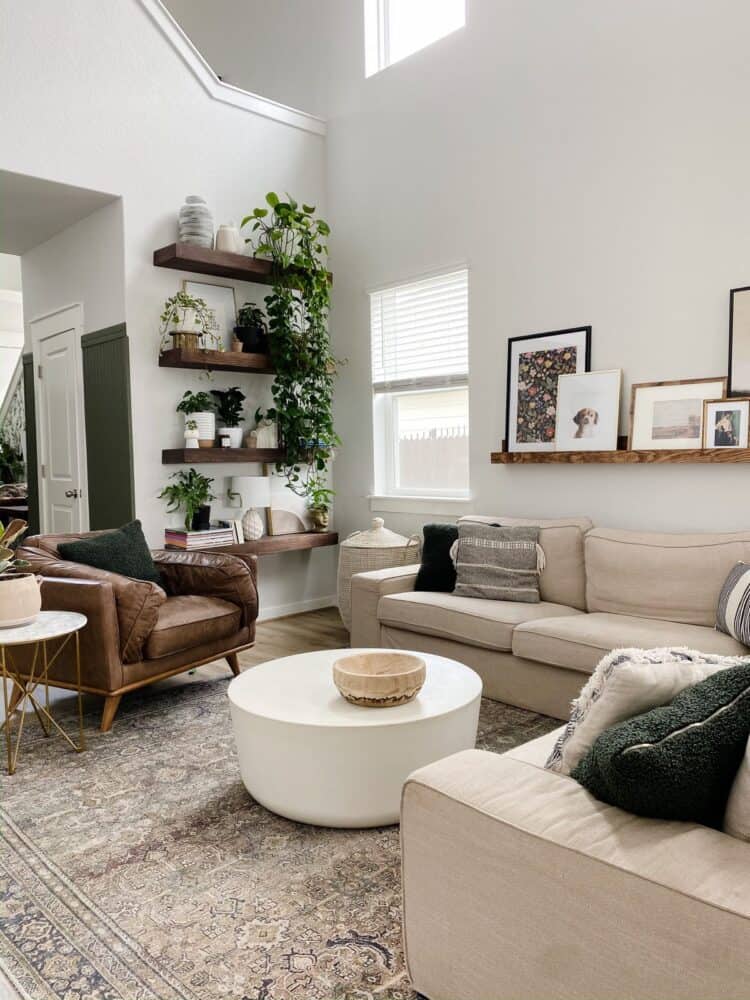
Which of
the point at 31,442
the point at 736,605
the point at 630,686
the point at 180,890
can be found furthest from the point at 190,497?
the point at 630,686

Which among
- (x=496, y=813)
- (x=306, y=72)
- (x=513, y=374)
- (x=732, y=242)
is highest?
(x=306, y=72)

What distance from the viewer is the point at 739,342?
3365 millimetres

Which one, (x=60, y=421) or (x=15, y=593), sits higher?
(x=60, y=421)

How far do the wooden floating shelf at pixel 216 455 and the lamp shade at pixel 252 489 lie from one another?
0.44ft

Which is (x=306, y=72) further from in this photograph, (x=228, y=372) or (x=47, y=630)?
(x=47, y=630)

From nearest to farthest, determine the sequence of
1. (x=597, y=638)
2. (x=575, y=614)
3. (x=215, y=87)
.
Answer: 1. (x=597, y=638)
2. (x=575, y=614)
3. (x=215, y=87)

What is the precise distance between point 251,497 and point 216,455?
0.40 meters

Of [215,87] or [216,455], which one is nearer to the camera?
[216,455]

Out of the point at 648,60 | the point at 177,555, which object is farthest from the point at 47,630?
the point at 648,60

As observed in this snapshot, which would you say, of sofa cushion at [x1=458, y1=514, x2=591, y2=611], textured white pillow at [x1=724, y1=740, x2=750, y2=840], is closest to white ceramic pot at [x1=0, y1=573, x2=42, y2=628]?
sofa cushion at [x1=458, y1=514, x2=591, y2=611]

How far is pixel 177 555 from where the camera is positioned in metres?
3.91

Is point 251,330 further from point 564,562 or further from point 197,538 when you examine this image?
point 564,562

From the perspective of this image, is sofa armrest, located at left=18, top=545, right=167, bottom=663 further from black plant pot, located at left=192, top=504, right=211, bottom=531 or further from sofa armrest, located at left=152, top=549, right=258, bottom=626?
black plant pot, located at left=192, top=504, right=211, bottom=531

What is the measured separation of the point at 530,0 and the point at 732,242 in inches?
73.6
